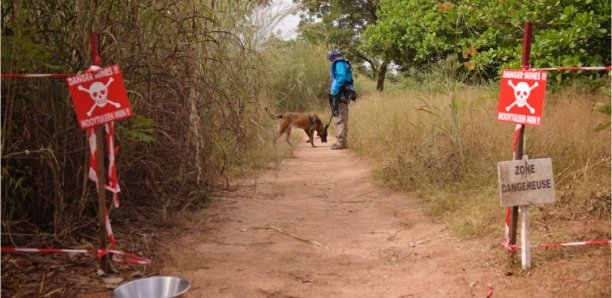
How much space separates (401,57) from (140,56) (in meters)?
10.3

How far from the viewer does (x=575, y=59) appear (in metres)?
4.60

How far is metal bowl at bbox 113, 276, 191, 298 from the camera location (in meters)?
2.50

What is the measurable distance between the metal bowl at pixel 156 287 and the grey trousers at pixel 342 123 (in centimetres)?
694

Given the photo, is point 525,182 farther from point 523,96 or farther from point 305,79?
point 305,79

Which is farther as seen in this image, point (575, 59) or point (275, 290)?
point (575, 59)

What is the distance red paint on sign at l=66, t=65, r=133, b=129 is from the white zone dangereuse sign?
208 cm

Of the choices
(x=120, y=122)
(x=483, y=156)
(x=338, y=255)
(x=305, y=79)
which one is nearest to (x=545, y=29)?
(x=483, y=156)

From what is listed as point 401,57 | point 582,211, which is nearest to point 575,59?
point 582,211

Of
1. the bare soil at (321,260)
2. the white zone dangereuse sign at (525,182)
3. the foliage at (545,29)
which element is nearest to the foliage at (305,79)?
the foliage at (545,29)

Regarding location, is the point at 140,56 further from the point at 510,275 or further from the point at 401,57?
the point at 401,57

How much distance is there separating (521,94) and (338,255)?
1.54 metres

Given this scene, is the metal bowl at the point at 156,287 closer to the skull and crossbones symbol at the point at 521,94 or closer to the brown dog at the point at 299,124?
the skull and crossbones symbol at the point at 521,94

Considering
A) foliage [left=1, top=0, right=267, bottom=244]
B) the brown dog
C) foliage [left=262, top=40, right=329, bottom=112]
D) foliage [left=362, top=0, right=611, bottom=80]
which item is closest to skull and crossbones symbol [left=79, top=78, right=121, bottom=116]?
foliage [left=1, top=0, right=267, bottom=244]

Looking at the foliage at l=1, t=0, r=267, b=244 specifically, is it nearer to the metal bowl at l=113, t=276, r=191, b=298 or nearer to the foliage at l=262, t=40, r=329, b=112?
the metal bowl at l=113, t=276, r=191, b=298
